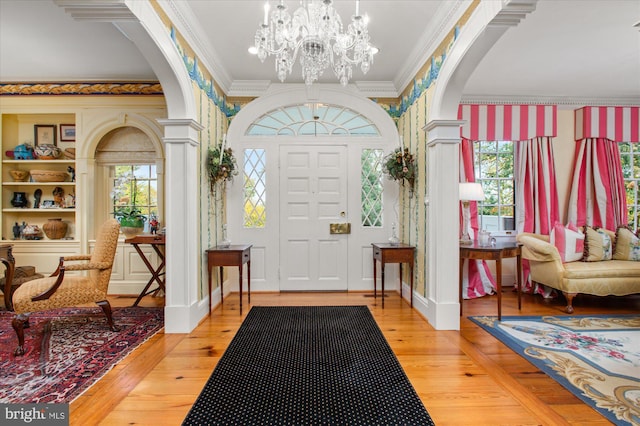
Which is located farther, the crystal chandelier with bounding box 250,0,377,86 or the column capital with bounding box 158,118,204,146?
the column capital with bounding box 158,118,204,146

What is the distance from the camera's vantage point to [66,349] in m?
2.68

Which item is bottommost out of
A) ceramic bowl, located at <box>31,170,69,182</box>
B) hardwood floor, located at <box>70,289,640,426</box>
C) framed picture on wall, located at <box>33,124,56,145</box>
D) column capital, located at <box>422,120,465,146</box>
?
hardwood floor, located at <box>70,289,640,426</box>

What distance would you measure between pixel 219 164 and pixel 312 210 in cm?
147

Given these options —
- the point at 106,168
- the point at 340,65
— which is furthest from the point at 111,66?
the point at 340,65

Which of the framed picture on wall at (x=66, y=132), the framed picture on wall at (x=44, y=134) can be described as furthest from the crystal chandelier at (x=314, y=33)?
the framed picture on wall at (x=44, y=134)

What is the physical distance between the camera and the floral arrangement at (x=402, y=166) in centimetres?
388

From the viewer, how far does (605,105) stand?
483cm

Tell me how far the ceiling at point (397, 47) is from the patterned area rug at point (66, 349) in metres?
2.88

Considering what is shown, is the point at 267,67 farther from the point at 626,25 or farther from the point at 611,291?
the point at 611,291

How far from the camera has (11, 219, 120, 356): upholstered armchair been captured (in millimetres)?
2672

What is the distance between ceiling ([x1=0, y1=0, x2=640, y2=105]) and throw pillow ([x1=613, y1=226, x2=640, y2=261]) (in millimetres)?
2018

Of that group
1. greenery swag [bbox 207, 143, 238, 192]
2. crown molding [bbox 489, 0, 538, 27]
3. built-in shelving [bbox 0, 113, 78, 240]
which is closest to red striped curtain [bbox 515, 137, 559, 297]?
crown molding [bbox 489, 0, 538, 27]

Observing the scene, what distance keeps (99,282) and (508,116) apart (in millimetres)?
5566

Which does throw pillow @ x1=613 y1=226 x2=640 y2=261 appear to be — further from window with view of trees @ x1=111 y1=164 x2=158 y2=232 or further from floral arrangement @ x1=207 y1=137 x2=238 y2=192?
window with view of trees @ x1=111 y1=164 x2=158 y2=232
